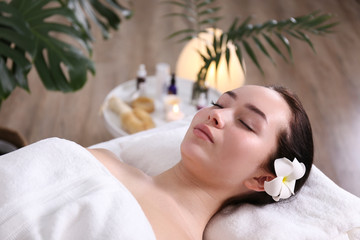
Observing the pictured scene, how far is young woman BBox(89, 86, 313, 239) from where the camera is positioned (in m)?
0.98

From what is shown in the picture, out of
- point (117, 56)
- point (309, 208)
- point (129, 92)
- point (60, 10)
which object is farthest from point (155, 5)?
point (309, 208)

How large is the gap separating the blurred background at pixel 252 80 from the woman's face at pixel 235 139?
1.37 metres

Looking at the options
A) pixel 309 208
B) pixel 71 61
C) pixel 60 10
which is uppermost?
pixel 60 10

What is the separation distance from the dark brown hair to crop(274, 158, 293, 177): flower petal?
0.12ft

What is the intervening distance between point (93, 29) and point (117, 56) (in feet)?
1.76

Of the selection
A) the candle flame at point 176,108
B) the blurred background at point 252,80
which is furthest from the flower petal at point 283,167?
the blurred background at point 252,80

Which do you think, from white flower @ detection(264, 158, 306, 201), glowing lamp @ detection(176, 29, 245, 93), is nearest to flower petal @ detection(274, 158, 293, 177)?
white flower @ detection(264, 158, 306, 201)

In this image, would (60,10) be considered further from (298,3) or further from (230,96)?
(298,3)

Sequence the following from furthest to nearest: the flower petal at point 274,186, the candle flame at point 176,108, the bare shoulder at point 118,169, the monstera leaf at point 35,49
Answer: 1. the candle flame at point 176,108
2. the monstera leaf at point 35,49
3. the bare shoulder at point 118,169
4. the flower petal at point 274,186

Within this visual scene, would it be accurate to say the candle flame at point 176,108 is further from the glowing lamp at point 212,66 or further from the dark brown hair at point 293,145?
the dark brown hair at point 293,145

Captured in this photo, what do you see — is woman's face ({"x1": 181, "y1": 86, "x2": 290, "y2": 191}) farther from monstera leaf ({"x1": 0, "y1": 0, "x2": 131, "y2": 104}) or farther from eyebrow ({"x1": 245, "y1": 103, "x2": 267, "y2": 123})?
monstera leaf ({"x1": 0, "y1": 0, "x2": 131, "y2": 104})

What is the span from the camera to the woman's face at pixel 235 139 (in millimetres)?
977

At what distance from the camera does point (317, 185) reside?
1114 mm

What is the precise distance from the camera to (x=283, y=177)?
3.19 ft
